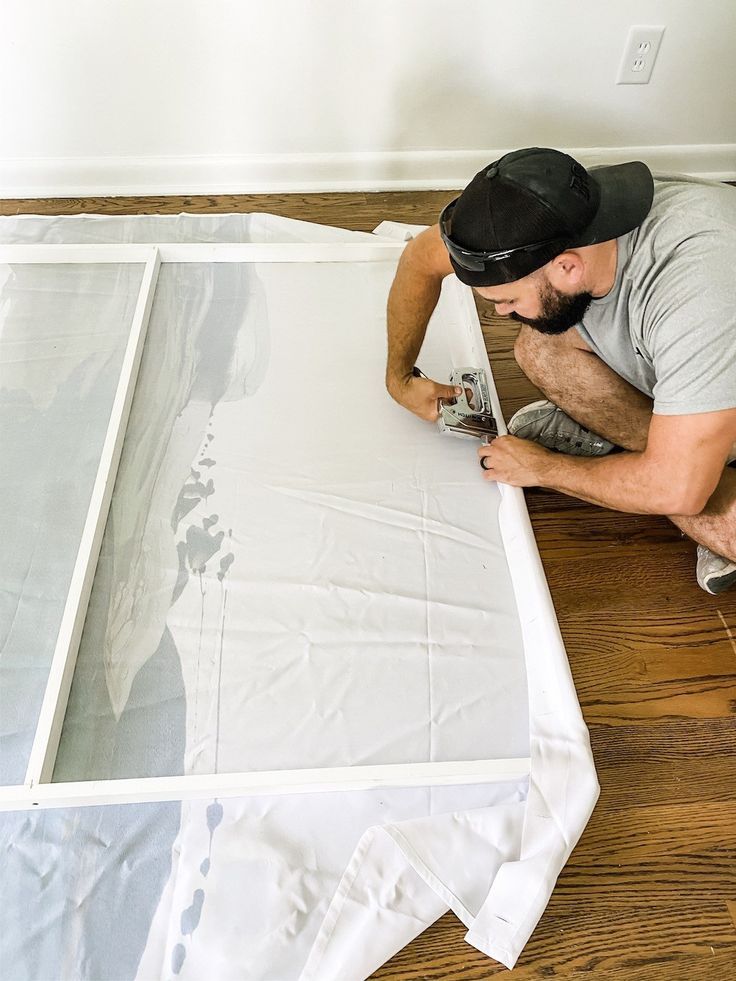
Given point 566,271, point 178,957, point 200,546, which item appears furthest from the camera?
point 200,546

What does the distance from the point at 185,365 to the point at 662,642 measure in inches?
44.7

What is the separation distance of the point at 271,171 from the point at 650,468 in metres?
1.52

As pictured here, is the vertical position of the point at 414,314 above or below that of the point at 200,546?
above

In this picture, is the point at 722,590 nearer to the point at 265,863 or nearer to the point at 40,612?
the point at 265,863

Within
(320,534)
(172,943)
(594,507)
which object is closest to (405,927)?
(172,943)

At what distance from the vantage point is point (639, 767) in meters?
1.32

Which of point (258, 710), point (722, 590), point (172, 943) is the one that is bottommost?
point (172, 943)

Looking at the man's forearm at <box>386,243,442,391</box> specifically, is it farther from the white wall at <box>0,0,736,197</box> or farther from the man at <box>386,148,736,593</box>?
the white wall at <box>0,0,736,197</box>

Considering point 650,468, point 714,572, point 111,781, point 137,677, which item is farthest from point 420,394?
point 111,781

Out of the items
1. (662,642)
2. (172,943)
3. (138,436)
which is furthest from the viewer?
(138,436)

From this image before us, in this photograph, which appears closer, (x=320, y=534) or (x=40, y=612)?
(x=40, y=612)

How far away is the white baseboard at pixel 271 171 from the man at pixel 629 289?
36.9 inches

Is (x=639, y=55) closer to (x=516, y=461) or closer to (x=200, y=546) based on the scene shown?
(x=516, y=461)

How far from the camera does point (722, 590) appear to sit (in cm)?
149
